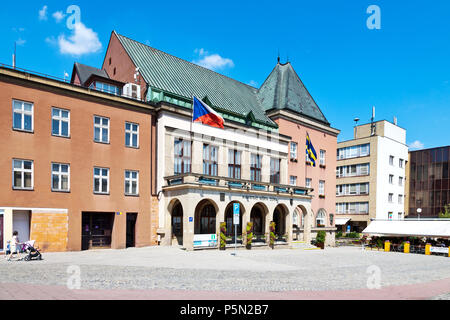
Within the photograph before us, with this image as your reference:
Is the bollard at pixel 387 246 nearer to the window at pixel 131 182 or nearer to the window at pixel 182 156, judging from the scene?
the window at pixel 182 156

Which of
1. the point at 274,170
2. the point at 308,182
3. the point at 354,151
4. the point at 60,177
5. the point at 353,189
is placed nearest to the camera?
the point at 60,177

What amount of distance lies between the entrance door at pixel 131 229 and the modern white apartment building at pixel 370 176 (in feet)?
149

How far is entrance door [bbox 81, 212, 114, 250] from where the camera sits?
87.2 ft

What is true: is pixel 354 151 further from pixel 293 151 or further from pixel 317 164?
pixel 293 151

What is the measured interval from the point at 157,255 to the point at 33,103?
12560 mm

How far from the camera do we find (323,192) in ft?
150

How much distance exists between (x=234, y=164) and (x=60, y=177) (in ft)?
51.3

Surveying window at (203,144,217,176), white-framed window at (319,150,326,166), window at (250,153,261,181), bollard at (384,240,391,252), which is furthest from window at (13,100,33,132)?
white-framed window at (319,150,326,166)

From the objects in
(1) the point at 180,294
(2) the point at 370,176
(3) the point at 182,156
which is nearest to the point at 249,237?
(3) the point at 182,156

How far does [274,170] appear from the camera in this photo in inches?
1540

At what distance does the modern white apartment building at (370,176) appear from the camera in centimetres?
6328

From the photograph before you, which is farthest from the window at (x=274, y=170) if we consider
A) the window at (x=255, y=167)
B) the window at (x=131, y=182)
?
the window at (x=131, y=182)

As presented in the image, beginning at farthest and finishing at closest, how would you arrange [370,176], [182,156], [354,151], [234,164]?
1. [354,151]
2. [370,176]
3. [234,164]
4. [182,156]
